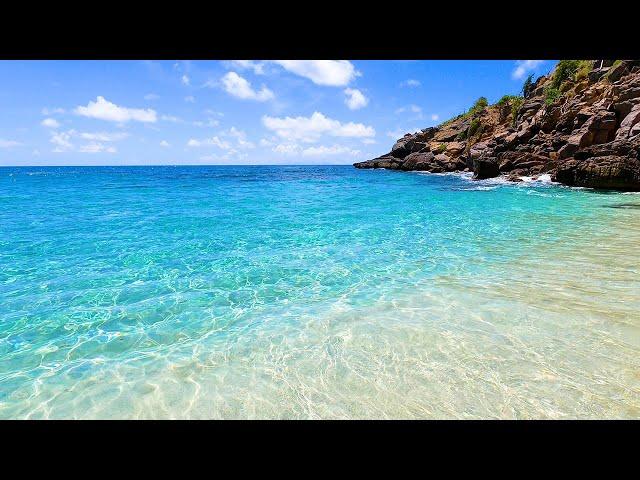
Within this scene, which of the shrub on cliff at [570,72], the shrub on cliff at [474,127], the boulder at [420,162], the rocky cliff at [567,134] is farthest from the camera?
the boulder at [420,162]

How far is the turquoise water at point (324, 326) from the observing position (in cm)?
450

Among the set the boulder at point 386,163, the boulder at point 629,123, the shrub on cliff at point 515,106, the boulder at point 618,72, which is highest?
the boulder at point 618,72

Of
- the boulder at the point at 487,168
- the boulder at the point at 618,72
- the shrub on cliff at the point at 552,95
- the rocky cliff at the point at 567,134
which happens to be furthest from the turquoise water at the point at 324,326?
the shrub on cliff at the point at 552,95

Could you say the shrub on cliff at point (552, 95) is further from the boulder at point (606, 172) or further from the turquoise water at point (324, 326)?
the turquoise water at point (324, 326)

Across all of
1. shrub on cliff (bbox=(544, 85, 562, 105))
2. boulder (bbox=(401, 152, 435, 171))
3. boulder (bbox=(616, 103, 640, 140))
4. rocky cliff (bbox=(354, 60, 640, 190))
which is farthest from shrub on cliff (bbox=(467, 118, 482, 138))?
boulder (bbox=(616, 103, 640, 140))

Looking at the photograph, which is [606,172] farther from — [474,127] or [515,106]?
[474,127]

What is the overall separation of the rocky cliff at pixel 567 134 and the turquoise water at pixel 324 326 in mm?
18498

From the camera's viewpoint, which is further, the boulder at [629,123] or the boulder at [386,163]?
the boulder at [386,163]

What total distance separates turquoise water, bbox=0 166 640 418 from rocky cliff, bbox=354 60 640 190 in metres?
18.5

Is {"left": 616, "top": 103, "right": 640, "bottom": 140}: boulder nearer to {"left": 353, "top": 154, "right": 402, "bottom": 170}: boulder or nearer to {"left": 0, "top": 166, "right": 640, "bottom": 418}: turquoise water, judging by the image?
{"left": 0, "top": 166, "right": 640, "bottom": 418}: turquoise water

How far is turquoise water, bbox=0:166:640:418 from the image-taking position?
14.8 feet

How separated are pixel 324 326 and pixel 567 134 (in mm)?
41880

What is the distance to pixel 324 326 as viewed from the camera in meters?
6.48
